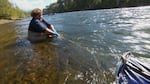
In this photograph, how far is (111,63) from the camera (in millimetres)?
8969

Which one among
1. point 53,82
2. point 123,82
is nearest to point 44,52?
point 53,82

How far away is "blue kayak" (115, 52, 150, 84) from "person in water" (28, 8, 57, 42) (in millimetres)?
8988

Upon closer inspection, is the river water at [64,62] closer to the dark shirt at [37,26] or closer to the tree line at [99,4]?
the dark shirt at [37,26]

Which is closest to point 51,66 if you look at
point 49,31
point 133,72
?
point 133,72

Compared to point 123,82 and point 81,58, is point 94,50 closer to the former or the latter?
point 81,58

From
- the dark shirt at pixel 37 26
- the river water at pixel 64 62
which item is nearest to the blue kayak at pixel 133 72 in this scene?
the river water at pixel 64 62

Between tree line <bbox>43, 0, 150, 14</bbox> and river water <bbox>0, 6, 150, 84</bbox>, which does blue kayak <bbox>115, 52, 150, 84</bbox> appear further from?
tree line <bbox>43, 0, 150, 14</bbox>

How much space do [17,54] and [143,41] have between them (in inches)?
276

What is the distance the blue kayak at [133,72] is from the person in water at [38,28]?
899 cm

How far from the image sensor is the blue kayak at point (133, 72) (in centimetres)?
486

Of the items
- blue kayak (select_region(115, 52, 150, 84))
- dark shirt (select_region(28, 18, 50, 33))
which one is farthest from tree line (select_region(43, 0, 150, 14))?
blue kayak (select_region(115, 52, 150, 84))

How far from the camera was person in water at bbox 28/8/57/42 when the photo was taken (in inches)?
543

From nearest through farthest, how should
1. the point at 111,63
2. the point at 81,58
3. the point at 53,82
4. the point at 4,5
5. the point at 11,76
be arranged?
the point at 53,82
the point at 11,76
the point at 111,63
the point at 81,58
the point at 4,5

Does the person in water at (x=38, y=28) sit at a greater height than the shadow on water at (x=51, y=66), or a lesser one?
greater
